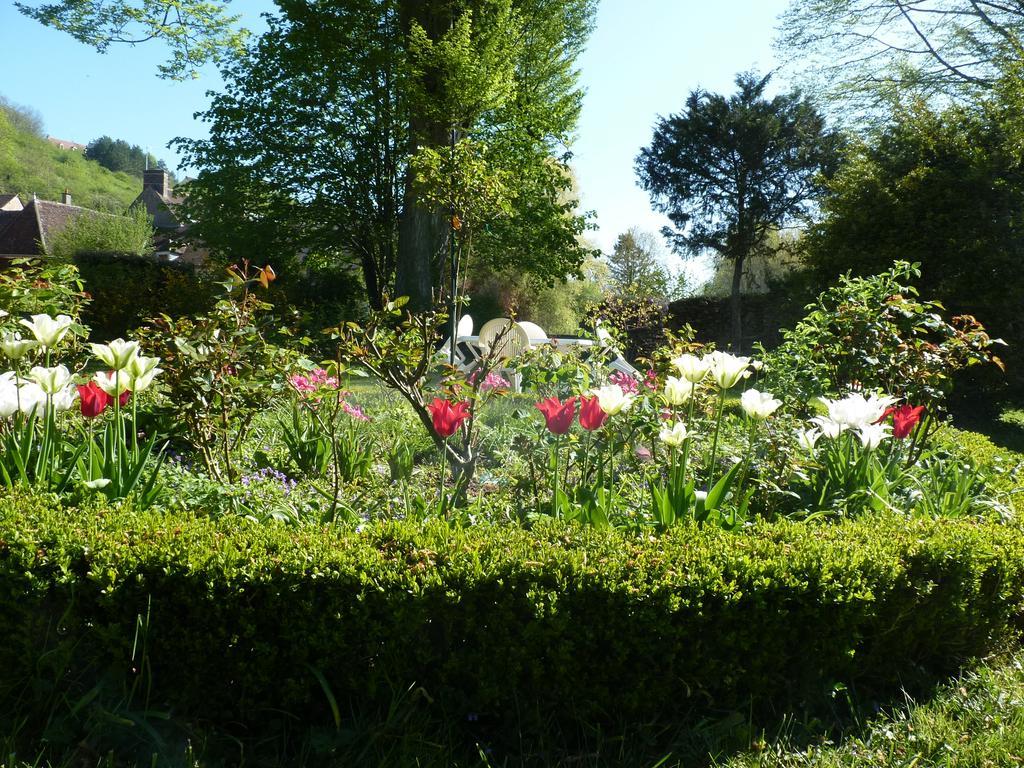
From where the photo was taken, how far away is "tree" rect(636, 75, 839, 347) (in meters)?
28.2

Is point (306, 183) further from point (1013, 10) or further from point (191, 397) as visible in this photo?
point (1013, 10)

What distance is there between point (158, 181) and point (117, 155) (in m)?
25.7

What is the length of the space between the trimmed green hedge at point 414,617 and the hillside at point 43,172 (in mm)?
44500

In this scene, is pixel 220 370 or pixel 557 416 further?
pixel 220 370

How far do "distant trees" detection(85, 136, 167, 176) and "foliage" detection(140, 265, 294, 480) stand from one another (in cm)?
8354

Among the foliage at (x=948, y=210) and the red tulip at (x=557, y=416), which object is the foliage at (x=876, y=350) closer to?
the red tulip at (x=557, y=416)

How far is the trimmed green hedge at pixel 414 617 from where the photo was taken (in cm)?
235

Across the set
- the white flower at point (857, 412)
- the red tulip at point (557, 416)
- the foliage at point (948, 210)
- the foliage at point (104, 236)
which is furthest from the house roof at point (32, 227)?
the white flower at point (857, 412)

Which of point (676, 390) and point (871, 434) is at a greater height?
point (676, 390)

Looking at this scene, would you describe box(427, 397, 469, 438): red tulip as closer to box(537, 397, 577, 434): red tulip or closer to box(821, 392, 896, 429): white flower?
box(537, 397, 577, 434): red tulip

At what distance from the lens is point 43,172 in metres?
50.8

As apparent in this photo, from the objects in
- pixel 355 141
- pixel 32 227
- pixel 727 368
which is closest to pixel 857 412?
pixel 727 368

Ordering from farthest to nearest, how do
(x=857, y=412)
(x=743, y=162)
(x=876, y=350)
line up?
(x=743, y=162) → (x=876, y=350) → (x=857, y=412)

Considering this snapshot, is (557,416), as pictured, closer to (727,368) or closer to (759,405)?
(727,368)
